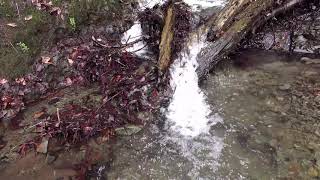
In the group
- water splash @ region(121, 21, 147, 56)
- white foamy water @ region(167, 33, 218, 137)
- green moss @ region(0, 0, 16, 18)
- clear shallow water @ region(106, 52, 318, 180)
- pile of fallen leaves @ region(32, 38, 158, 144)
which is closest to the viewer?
clear shallow water @ region(106, 52, 318, 180)

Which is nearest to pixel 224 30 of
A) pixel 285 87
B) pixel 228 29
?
pixel 228 29

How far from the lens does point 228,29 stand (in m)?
6.84

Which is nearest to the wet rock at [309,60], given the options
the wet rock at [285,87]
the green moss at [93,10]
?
the wet rock at [285,87]

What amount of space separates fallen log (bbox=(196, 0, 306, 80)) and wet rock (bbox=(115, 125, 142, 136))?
1.51 m

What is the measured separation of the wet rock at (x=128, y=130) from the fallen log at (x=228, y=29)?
4.94 ft

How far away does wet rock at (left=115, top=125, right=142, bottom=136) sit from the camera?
5.72 meters

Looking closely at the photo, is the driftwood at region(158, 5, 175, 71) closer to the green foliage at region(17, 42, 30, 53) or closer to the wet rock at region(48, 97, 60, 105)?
the wet rock at region(48, 97, 60, 105)

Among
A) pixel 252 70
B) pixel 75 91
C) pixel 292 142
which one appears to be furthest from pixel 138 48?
pixel 292 142

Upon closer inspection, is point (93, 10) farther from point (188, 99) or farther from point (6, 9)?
point (188, 99)

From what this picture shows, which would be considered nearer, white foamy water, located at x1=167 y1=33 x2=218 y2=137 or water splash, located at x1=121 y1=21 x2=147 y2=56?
white foamy water, located at x1=167 y1=33 x2=218 y2=137

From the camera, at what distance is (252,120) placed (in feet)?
18.7

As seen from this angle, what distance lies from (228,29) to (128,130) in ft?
8.34

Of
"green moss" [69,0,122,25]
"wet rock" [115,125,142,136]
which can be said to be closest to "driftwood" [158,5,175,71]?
"wet rock" [115,125,142,136]

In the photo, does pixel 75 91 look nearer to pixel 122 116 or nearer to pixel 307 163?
pixel 122 116
